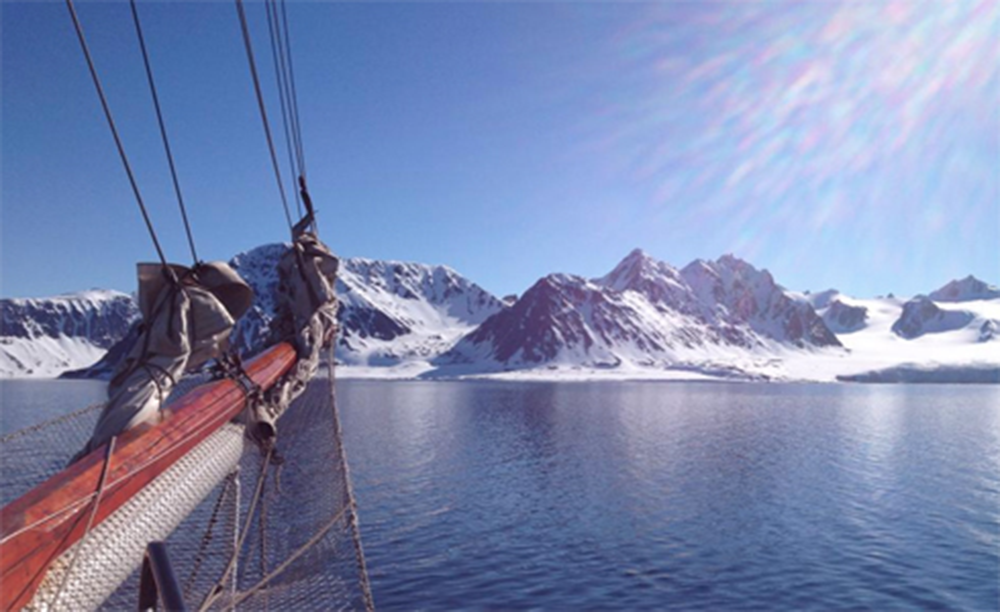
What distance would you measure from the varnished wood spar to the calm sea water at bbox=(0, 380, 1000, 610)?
49.5 feet

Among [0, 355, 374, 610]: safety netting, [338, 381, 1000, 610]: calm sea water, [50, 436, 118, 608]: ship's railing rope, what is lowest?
[338, 381, 1000, 610]: calm sea water

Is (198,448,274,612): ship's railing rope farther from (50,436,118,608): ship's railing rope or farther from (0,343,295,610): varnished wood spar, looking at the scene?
(50,436,118,608): ship's railing rope

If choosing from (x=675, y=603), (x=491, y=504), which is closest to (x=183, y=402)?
(x=675, y=603)

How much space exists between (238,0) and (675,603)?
66.7ft

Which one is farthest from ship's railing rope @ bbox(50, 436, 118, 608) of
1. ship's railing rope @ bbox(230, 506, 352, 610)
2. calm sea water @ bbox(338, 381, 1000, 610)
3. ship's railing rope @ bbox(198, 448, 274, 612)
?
calm sea water @ bbox(338, 381, 1000, 610)

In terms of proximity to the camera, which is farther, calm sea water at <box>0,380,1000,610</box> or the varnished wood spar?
calm sea water at <box>0,380,1000,610</box>

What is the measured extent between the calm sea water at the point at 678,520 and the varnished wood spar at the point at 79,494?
15.1 metres

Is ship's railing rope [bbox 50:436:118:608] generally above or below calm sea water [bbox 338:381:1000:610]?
above

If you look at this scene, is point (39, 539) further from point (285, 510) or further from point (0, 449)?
point (0, 449)

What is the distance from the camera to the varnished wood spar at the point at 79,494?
3.29m

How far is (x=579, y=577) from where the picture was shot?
21016mm

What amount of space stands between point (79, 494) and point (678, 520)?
2832 cm

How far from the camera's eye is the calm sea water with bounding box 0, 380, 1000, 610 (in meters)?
20.0

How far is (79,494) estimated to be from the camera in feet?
12.8
